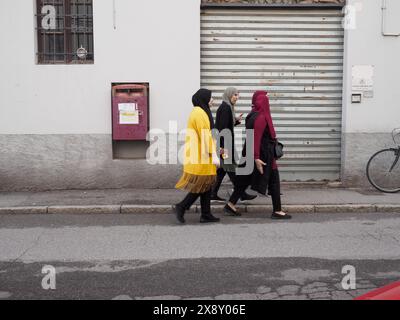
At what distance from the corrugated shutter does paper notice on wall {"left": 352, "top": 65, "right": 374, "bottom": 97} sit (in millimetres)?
377

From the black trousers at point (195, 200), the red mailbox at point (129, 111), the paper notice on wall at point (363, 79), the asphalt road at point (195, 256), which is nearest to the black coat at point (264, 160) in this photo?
the asphalt road at point (195, 256)

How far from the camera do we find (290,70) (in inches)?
430

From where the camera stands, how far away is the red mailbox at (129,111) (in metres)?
10.3

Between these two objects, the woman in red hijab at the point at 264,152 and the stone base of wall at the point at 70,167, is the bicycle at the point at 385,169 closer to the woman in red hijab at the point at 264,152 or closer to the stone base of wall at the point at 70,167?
the woman in red hijab at the point at 264,152

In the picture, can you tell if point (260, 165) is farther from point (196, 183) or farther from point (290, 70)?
point (290, 70)

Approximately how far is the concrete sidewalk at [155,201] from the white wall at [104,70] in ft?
4.45

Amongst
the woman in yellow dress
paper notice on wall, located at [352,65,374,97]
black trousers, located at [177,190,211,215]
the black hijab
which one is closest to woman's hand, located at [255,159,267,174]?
the woman in yellow dress

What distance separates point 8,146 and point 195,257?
575cm

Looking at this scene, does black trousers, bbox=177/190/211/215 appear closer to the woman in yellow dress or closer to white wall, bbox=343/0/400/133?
the woman in yellow dress

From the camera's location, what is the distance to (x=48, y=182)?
1058cm

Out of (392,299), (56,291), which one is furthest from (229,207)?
(392,299)

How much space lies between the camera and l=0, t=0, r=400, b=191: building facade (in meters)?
10.4
